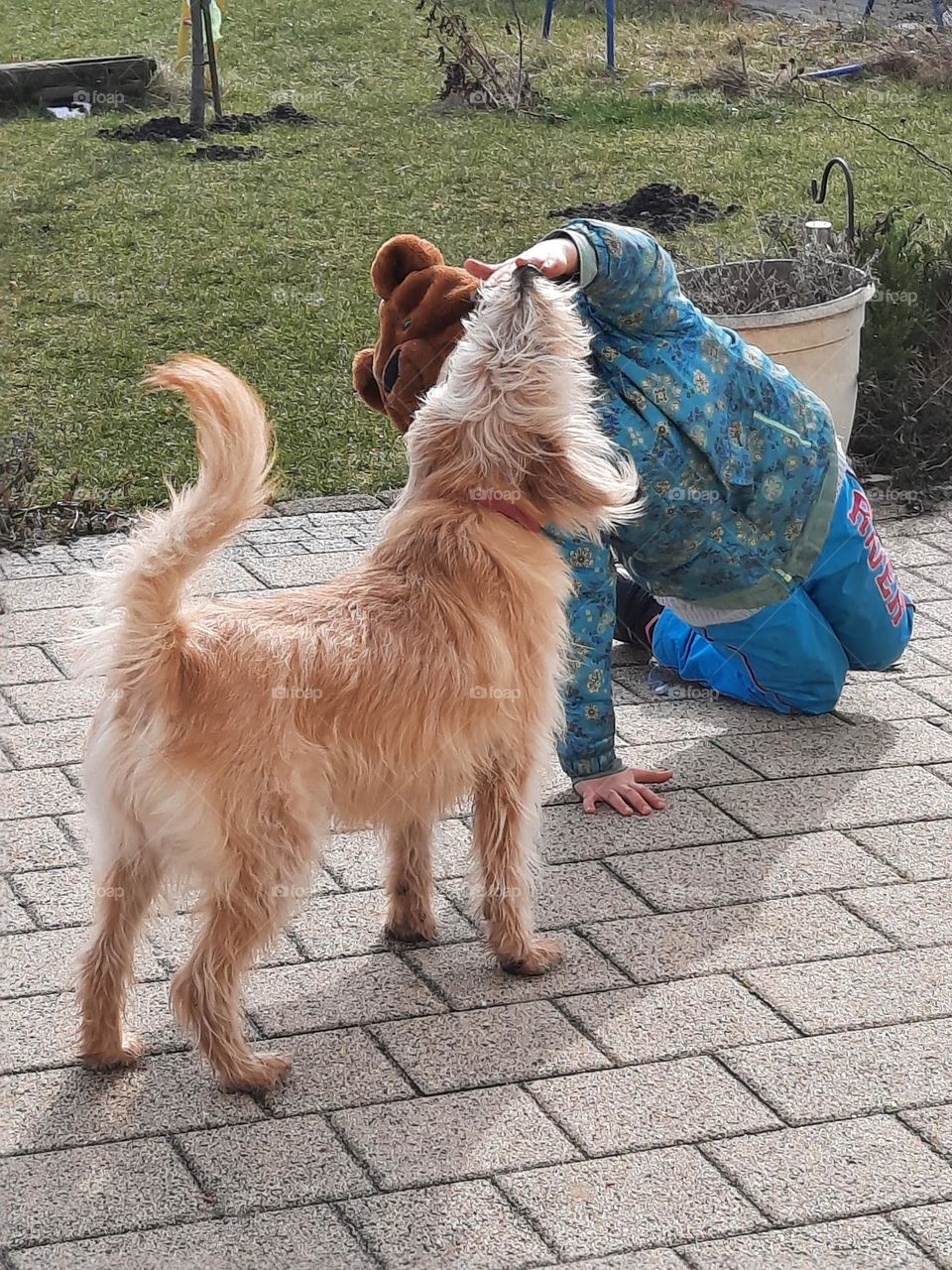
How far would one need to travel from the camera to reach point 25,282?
28.1 ft

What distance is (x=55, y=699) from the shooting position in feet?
14.9

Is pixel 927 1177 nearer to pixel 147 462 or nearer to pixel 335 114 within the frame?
pixel 147 462

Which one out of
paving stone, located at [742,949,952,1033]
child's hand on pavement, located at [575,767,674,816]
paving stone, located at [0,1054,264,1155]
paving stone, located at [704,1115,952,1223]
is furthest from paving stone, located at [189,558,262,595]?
paving stone, located at [704,1115,952,1223]

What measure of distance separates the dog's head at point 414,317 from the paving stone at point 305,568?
1.84 metres

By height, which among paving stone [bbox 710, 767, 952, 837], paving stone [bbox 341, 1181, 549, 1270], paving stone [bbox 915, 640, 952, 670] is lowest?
paving stone [bbox 710, 767, 952, 837]

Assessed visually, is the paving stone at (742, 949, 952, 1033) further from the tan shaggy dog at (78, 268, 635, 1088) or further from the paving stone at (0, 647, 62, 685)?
the paving stone at (0, 647, 62, 685)

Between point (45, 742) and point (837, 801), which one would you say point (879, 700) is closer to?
point (837, 801)

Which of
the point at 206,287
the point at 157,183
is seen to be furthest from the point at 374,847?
the point at 157,183

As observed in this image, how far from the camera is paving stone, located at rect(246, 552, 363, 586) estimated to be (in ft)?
17.4

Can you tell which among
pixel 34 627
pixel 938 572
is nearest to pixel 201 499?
pixel 34 627

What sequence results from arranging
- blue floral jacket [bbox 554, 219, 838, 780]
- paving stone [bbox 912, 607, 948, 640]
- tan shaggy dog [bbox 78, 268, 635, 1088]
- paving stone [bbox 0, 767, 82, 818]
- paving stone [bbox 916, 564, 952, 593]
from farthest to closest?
paving stone [bbox 916, 564, 952, 593], paving stone [bbox 912, 607, 948, 640], paving stone [bbox 0, 767, 82, 818], blue floral jacket [bbox 554, 219, 838, 780], tan shaggy dog [bbox 78, 268, 635, 1088]

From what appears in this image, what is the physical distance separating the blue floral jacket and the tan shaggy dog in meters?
0.70

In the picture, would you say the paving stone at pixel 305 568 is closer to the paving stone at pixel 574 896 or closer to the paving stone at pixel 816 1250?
the paving stone at pixel 574 896

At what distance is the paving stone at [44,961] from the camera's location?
10.8ft
